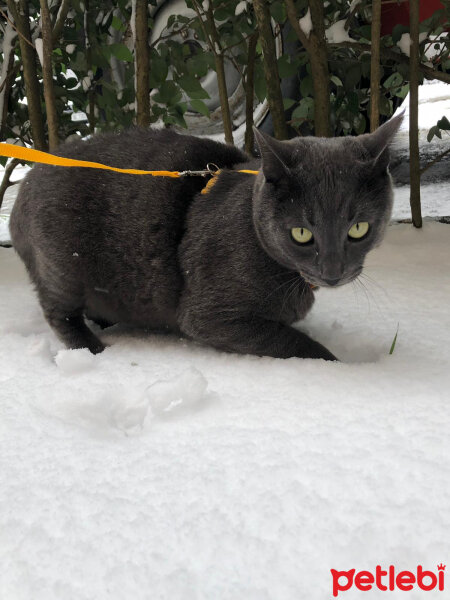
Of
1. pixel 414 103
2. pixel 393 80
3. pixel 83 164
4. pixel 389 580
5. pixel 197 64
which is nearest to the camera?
pixel 389 580

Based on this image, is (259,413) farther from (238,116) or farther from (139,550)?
(238,116)

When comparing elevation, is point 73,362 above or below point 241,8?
below

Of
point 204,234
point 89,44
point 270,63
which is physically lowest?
point 204,234

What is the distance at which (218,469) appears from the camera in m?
0.94

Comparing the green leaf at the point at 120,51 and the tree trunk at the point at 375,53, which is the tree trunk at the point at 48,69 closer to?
the green leaf at the point at 120,51

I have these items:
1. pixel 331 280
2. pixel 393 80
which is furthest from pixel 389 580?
pixel 393 80

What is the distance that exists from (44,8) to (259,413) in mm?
1720

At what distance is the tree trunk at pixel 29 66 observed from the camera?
2.30 m

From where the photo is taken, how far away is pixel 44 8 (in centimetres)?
208

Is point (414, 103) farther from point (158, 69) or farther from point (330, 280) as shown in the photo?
point (330, 280)

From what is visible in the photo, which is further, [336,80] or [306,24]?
[336,80]

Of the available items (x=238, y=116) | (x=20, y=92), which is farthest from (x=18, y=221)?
(x=238, y=116)

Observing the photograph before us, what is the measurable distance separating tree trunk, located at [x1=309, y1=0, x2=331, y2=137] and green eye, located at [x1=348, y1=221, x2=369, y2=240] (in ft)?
3.45

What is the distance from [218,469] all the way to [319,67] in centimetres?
175
